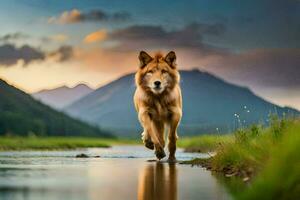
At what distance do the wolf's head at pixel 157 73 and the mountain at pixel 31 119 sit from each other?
60.4 meters

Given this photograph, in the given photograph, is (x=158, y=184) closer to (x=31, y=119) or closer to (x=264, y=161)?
(x=264, y=161)

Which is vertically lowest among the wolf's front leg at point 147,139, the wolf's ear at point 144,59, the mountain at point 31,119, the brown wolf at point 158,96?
the wolf's front leg at point 147,139

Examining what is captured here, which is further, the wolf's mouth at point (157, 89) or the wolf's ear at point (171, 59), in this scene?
the wolf's ear at point (171, 59)

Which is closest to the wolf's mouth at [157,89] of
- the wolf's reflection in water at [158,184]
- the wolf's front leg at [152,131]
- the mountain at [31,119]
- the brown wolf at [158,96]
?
the brown wolf at [158,96]

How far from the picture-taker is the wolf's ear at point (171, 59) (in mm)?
18592

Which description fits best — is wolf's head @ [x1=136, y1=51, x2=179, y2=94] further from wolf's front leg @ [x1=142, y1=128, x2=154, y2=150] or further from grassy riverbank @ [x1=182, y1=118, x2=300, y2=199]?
grassy riverbank @ [x1=182, y1=118, x2=300, y2=199]

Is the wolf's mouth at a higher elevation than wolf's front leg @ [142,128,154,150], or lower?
higher

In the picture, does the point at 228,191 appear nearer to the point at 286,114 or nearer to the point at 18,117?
the point at 286,114

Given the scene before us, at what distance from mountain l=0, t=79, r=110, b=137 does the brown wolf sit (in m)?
60.2

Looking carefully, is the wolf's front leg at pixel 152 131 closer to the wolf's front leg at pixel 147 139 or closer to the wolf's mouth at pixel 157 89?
the wolf's front leg at pixel 147 139

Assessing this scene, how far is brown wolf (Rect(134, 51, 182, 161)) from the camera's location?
60.5 ft

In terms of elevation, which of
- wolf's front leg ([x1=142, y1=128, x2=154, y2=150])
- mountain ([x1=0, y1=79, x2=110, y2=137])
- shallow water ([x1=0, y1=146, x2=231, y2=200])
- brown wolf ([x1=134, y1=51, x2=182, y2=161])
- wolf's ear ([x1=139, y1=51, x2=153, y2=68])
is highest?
mountain ([x1=0, y1=79, x2=110, y2=137])

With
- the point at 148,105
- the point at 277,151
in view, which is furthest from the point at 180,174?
the point at 277,151

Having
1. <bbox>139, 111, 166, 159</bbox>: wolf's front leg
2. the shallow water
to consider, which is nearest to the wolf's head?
<bbox>139, 111, 166, 159</bbox>: wolf's front leg
